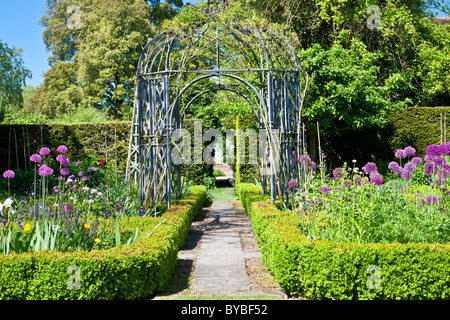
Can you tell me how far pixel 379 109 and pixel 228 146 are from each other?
6.65m

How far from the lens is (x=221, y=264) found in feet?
19.7

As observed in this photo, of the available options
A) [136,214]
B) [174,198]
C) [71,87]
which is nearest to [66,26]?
[71,87]

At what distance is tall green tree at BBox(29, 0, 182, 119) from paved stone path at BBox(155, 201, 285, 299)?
14.3 meters

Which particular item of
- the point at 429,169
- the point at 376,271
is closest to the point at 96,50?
the point at 429,169

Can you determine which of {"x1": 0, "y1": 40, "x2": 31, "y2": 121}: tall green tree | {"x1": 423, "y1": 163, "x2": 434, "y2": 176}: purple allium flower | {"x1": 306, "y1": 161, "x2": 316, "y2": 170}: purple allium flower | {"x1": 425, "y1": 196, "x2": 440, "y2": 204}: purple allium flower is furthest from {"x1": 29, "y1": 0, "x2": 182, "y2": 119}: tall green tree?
{"x1": 425, "y1": 196, "x2": 440, "y2": 204}: purple allium flower

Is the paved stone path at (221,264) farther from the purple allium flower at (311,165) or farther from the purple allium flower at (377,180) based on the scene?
the purple allium flower at (377,180)

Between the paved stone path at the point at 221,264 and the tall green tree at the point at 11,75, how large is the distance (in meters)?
13.8

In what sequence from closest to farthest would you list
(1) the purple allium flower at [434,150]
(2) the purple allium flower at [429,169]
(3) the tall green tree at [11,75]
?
(1) the purple allium flower at [434,150] < (2) the purple allium flower at [429,169] < (3) the tall green tree at [11,75]

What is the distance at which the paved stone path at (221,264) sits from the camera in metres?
4.87

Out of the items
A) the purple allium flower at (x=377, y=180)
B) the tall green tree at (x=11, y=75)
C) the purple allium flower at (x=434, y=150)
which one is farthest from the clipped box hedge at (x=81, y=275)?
the tall green tree at (x=11, y=75)

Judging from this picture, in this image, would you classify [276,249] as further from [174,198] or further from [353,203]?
[174,198]

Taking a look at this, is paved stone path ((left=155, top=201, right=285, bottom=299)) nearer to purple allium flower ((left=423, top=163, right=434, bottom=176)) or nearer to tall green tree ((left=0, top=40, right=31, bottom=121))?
purple allium flower ((left=423, top=163, right=434, bottom=176))

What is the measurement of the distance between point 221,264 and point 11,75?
16.9 metres

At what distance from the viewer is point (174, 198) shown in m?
9.32
